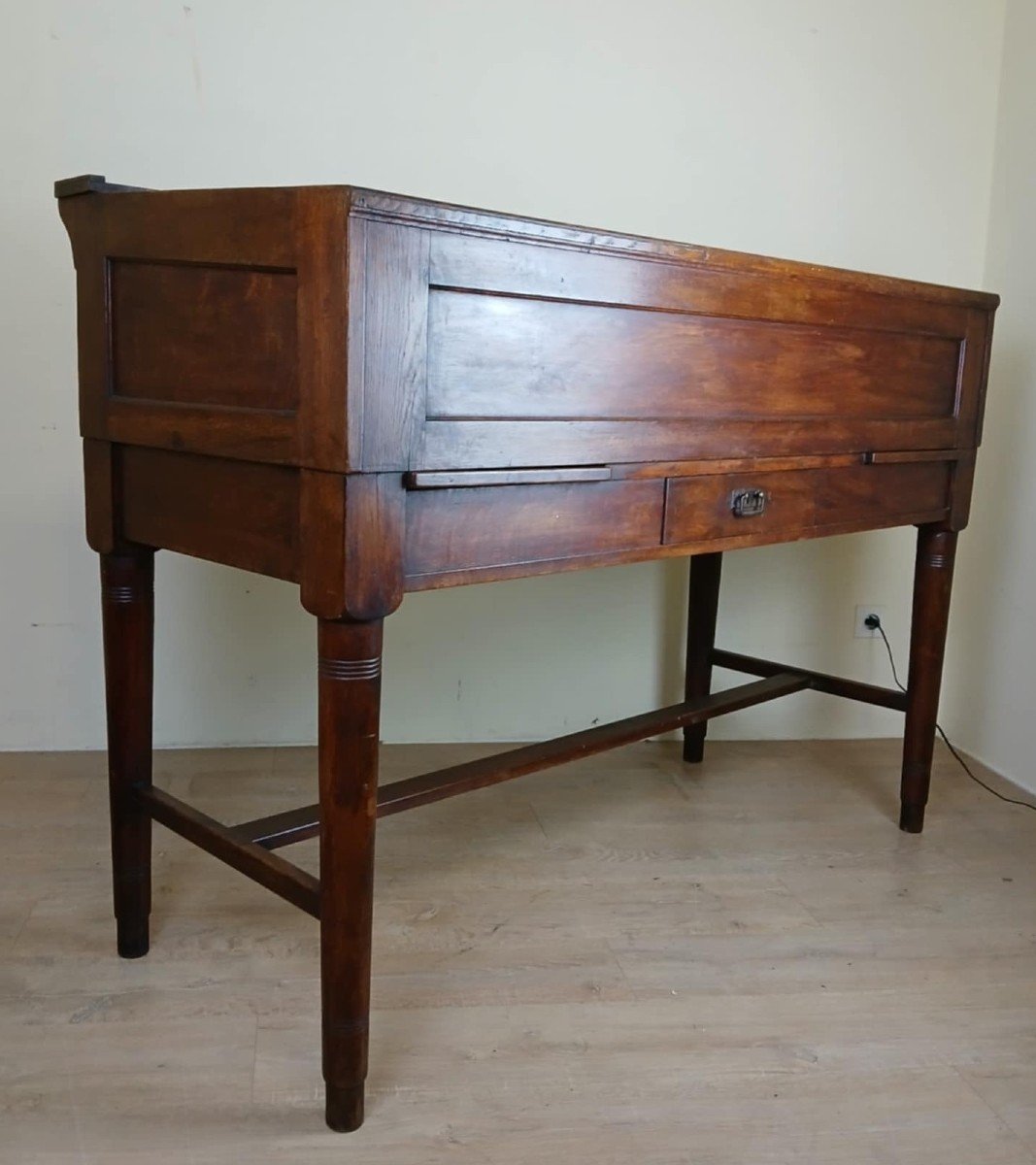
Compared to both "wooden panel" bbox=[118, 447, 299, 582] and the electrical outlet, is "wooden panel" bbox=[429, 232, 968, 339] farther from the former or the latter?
the electrical outlet

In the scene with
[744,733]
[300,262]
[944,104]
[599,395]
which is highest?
[944,104]

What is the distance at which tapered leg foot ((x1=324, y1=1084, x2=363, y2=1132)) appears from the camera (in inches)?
52.2

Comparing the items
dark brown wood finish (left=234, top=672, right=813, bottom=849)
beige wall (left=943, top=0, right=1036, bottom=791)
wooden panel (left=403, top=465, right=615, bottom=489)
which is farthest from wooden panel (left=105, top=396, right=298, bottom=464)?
beige wall (left=943, top=0, right=1036, bottom=791)

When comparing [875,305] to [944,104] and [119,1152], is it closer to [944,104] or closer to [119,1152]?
[944,104]

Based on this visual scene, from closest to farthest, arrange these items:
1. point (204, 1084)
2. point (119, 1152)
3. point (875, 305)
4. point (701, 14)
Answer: point (119, 1152) → point (204, 1084) → point (875, 305) → point (701, 14)

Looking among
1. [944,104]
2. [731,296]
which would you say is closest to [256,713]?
[731,296]

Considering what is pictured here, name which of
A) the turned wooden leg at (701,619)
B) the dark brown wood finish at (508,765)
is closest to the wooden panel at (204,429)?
the dark brown wood finish at (508,765)

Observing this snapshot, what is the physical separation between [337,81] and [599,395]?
1359mm

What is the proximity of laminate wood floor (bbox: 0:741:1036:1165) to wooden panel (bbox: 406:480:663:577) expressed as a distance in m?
0.67

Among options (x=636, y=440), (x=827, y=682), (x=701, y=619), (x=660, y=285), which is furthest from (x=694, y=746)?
(x=660, y=285)

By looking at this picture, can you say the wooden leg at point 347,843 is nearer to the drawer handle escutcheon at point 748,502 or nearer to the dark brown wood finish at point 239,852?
the dark brown wood finish at point 239,852

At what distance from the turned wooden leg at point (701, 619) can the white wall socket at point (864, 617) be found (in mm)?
538

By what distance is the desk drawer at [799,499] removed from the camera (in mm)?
1598

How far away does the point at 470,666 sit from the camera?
271 cm
